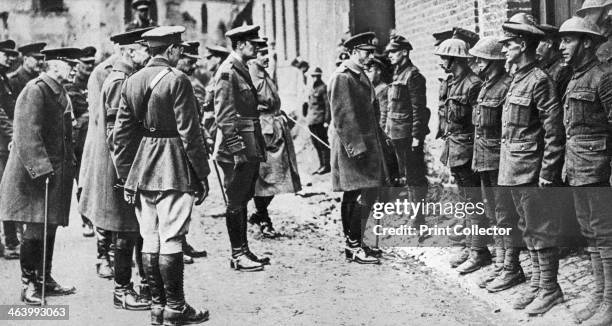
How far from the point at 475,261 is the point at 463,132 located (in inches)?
43.8

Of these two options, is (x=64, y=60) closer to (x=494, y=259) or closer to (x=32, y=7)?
(x=494, y=259)

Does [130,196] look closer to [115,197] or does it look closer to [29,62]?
[115,197]

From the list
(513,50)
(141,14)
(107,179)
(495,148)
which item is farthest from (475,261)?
(141,14)

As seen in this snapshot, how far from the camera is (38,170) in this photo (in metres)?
5.45

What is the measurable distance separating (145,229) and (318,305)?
1.41 meters

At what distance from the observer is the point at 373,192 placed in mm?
6621

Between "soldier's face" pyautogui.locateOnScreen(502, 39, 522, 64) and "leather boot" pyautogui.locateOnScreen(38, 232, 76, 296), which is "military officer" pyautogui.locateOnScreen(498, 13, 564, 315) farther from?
"leather boot" pyautogui.locateOnScreen(38, 232, 76, 296)

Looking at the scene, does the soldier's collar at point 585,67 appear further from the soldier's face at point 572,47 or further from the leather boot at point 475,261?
the leather boot at point 475,261

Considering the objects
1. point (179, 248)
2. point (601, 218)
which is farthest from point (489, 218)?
point (179, 248)

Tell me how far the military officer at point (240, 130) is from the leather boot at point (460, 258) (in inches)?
67.1

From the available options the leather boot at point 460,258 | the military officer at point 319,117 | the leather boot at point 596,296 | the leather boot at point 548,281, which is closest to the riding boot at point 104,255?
the leather boot at point 460,258

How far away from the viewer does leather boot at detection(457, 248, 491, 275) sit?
585cm

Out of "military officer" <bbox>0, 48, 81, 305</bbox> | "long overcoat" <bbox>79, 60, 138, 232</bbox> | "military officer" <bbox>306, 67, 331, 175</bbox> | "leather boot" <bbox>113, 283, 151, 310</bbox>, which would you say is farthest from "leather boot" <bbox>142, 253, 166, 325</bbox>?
"military officer" <bbox>306, 67, 331, 175</bbox>

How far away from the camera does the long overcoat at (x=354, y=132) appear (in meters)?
6.34
